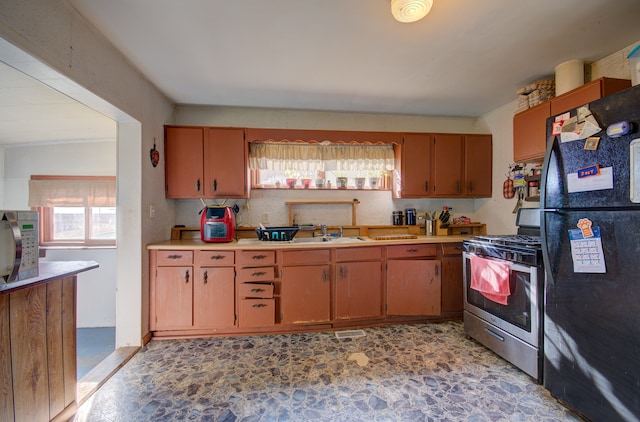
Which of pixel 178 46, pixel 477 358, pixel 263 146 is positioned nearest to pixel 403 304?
pixel 477 358

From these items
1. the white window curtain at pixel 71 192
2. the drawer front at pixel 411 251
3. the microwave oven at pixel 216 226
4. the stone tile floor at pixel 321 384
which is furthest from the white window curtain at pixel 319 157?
the white window curtain at pixel 71 192

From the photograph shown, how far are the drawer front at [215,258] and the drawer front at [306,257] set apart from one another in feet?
1.73

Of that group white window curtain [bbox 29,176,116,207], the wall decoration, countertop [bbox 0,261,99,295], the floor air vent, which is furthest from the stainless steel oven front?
white window curtain [bbox 29,176,116,207]

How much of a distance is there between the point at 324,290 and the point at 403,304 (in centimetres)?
87

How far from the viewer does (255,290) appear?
2391 millimetres

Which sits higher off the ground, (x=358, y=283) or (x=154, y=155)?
(x=154, y=155)

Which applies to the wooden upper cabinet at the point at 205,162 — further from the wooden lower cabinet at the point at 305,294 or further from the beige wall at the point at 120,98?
the wooden lower cabinet at the point at 305,294

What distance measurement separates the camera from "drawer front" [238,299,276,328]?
238cm

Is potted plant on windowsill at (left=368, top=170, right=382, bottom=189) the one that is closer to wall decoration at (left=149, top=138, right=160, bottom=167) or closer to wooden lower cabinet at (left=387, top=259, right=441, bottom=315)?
wooden lower cabinet at (left=387, top=259, right=441, bottom=315)

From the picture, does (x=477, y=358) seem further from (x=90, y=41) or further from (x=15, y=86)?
(x=15, y=86)

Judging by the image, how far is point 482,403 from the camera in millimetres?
1553

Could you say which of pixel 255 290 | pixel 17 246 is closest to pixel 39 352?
pixel 17 246

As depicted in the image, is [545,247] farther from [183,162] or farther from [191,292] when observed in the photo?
[183,162]

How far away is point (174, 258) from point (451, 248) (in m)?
2.88
